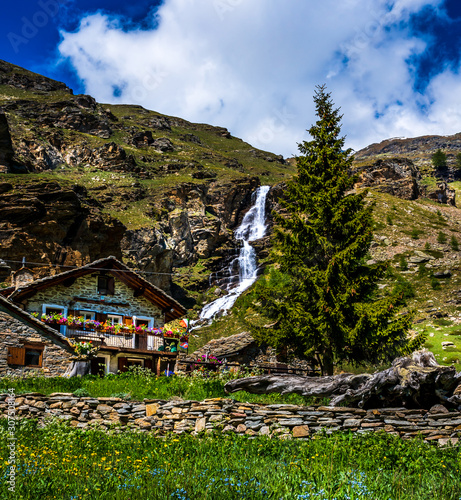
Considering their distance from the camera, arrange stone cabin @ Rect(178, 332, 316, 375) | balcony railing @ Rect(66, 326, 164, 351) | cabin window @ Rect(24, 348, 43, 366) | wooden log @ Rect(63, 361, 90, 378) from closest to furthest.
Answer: wooden log @ Rect(63, 361, 90, 378), cabin window @ Rect(24, 348, 43, 366), balcony railing @ Rect(66, 326, 164, 351), stone cabin @ Rect(178, 332, 316, 375)

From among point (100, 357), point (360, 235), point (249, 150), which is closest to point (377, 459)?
point (360, 235)

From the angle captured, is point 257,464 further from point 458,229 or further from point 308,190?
point 458,229

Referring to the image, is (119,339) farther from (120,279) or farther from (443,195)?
(443,195)

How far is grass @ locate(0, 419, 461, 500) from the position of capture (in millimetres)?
4887

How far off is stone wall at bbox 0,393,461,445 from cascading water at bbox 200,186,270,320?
29995 millimetres

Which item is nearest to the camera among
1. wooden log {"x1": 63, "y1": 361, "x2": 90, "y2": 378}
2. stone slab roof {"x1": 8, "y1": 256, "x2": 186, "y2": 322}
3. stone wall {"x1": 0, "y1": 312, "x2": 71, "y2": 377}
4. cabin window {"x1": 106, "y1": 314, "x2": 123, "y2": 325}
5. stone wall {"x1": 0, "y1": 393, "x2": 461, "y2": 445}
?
stone wall {"x1": 0, "y1": 393, "x2": 461, "y2": 445}

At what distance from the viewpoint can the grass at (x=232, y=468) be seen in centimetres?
489

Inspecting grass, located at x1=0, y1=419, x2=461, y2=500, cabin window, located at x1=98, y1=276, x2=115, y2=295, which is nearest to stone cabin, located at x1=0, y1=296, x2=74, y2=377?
cabin window, located at x1=98, y1=276, x2=115, y2=295

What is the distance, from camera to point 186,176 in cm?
10406

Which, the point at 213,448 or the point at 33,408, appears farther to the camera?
the point at 33,408

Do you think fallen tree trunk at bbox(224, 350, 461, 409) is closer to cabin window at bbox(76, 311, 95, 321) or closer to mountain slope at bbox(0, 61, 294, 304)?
cabin window at bbox(76, 311, 95, 321)

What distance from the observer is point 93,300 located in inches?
1032

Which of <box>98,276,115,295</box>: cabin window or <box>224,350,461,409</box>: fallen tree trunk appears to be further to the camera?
<box>98,276,115,295</box>: cabin window

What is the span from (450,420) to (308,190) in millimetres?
11997
